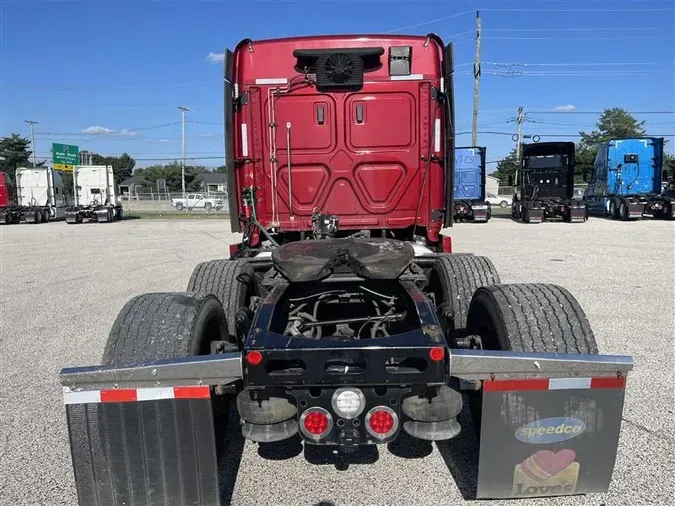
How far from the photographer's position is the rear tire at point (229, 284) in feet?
15.0

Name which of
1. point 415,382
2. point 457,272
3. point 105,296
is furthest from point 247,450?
point 105,296

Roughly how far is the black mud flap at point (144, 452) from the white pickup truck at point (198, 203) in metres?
45.5

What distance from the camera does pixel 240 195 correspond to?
535 cm

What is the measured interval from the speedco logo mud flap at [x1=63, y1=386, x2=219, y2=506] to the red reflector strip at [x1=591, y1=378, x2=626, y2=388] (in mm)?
1731

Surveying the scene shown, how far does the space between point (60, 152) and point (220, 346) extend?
4902cm

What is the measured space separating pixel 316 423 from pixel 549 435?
1.07m

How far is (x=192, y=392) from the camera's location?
2473 mm

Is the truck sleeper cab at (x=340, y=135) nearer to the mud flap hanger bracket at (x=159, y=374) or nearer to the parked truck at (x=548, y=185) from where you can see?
the mud flap hanger bracket at (x=159, y=374)

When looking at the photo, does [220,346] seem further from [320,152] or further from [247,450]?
[320,152]

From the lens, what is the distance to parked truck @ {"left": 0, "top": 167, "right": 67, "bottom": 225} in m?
31.0

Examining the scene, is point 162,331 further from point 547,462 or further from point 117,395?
point 547,462

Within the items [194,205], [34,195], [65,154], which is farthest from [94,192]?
[65,154]

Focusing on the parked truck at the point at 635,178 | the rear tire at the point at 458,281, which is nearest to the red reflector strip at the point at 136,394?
the rear tire at the point at 458,281

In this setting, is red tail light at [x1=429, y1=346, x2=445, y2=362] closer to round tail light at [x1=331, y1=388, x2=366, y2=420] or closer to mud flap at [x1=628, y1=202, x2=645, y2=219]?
round tail light at [x1=331, y1=388, x2=366, y2=420]
